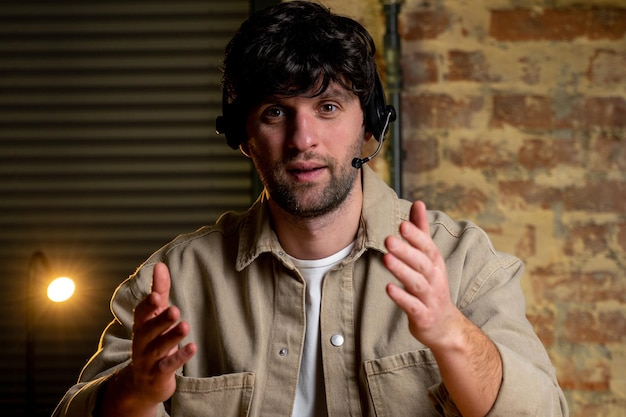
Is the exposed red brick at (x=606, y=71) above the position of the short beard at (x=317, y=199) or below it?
above

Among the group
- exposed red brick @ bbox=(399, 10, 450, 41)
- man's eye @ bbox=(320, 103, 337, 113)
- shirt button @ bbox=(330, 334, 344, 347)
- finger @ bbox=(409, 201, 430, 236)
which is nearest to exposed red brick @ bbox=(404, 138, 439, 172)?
exposed red brick @ bbox=(399, 10, 450, 41)

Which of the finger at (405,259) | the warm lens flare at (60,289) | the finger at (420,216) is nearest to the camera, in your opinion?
the finger at (405,259)

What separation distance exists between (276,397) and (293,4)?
932mm

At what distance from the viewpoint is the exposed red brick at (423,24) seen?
2.60 metres

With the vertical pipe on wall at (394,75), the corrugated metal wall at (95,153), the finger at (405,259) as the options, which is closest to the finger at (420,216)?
the finger at (405,259)

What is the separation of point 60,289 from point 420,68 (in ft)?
5.13

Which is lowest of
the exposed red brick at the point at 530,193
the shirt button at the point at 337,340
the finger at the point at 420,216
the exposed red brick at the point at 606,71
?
the shirt button at the point at 337,340

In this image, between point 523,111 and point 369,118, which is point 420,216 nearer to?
point 369,118

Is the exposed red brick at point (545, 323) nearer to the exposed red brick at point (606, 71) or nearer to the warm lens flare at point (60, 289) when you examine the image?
the exposed red brick at point (606, 71)

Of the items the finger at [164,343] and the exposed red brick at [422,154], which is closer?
the finger at [164,343]

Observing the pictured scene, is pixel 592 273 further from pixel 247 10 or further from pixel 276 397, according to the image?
pixel 247 10

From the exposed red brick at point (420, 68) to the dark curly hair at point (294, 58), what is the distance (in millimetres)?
502

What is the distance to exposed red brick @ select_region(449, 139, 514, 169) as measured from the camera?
2.59m

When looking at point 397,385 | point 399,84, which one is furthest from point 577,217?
point 397,385
